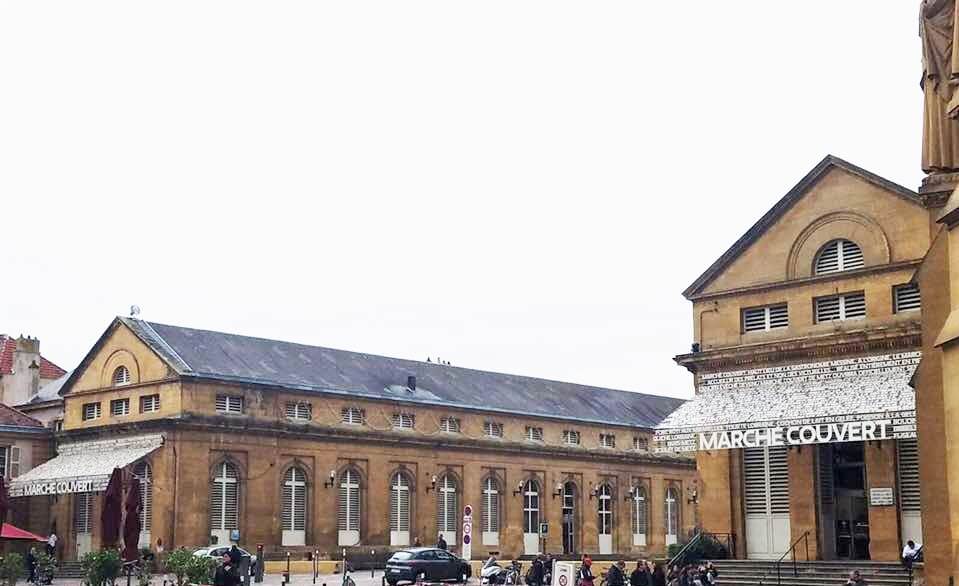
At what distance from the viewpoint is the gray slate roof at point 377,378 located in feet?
202

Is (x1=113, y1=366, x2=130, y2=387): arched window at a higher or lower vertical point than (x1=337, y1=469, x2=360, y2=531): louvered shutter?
higher

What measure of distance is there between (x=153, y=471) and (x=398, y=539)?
13230 mm

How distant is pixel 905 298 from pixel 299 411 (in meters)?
30.7

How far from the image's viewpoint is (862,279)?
4244 cm

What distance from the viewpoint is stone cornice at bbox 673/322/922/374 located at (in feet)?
134

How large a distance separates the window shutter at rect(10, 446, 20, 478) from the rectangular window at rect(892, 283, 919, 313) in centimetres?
4314

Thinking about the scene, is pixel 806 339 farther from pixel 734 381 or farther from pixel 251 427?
pixel 251 427

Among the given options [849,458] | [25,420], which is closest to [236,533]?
[25,420]

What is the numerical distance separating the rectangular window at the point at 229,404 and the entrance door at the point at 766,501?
25335 millimetres

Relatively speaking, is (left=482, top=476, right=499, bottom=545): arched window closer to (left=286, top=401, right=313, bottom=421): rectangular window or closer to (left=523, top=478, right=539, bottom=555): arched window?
(left=523, top=478, right=539, bottom=555): arched window

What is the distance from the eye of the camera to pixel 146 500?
192ft

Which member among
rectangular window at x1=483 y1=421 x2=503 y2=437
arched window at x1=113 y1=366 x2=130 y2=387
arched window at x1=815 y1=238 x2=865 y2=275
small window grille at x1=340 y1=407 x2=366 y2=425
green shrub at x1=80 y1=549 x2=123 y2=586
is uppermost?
arched window at x1=815 y1=238 x2=865 y2=275

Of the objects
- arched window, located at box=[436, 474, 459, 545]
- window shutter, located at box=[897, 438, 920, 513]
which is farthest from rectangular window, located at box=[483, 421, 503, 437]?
window shutter, located at box=[897, 438, 920, 513]

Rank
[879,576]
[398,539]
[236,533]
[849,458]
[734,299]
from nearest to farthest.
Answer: [879,576]
[849,458]
[734,299]
[236,533]
[398,539]
